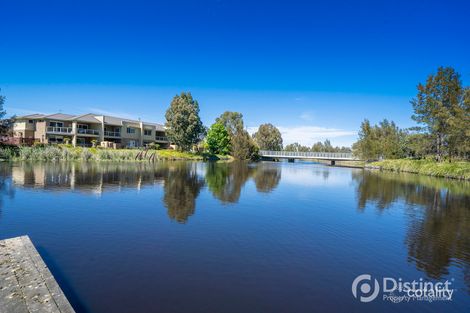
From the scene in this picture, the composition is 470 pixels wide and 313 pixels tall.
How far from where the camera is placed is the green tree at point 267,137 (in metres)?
136

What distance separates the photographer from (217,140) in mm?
92812

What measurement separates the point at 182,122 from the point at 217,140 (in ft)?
67.5

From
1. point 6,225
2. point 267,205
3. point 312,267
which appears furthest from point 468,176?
point 6,225

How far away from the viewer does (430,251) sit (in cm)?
1060

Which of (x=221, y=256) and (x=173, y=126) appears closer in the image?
(x=221, y=256)

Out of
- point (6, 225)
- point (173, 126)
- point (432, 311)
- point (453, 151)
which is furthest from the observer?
point (173, 126)

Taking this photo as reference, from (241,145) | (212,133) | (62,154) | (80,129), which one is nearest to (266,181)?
(62,154)

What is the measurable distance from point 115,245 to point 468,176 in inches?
1970

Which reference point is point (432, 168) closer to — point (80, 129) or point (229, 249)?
point (229, 249)

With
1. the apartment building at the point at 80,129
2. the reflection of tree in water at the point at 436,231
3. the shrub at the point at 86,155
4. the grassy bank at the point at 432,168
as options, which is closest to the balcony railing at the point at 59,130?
the apartment building at the point at 80,129

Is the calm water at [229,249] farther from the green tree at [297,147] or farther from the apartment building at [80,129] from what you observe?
the green tree at [297,147]

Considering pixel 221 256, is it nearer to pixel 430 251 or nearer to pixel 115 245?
pixel 115 245

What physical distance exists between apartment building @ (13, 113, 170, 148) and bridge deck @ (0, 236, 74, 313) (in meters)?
58.5

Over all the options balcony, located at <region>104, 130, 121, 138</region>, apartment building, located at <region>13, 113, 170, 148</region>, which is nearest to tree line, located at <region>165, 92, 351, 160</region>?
apartment building, located at <region>13, 113, 170, 148</region>
